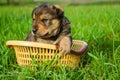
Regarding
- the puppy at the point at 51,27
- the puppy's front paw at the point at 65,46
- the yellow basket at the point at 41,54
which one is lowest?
the yellow basket at the point at 41,54

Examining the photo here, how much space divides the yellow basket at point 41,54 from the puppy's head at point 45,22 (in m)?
0.16

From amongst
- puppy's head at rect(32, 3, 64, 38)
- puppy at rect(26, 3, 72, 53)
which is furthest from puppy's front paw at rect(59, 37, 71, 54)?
puppy's head at rect(32, 3, 64, 38)

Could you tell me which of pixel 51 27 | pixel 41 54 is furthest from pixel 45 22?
pixel 41 54

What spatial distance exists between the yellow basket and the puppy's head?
0.53ft

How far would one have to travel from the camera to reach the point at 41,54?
3.45 meters

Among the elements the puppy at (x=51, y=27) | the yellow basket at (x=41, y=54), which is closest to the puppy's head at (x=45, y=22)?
the puppy at (x=51, y=27)

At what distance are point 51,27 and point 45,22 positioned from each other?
0.27 ft

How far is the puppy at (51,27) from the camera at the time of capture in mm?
3460

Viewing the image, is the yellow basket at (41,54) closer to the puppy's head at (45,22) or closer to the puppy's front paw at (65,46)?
the puppy's front paw at (65,46)

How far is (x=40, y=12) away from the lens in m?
3.54

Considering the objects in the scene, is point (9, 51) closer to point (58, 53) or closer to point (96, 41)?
point (58, 53)

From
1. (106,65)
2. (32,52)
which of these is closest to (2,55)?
(32,52)

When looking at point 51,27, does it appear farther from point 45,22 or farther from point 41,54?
point 41,54

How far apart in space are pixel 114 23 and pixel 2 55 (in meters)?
2.44
